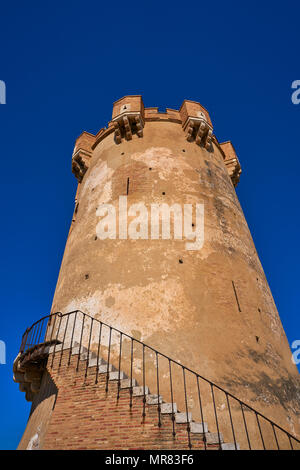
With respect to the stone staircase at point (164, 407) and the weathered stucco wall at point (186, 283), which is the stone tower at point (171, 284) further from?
the stone staircase at point (164, 407)

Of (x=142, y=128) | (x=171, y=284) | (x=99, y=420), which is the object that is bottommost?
(x=99, y=420)

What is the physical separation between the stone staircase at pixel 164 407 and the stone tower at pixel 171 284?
27cm

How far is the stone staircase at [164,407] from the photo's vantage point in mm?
5796

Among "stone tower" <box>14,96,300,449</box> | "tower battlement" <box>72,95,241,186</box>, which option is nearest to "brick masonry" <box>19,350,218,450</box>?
"stone tower" <box>14,96,300,449</box>

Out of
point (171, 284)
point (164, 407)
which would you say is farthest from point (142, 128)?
point (164, 407)

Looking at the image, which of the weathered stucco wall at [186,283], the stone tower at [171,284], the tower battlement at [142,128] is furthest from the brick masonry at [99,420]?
the tower battlement at [142,128]

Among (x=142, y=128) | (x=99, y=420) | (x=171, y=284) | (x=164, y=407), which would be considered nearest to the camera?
(x=164, y=407)

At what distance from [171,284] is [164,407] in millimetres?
4130

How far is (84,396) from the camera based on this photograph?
23.1 ft

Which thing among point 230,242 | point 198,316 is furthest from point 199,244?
point 198,316

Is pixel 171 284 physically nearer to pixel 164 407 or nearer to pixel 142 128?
pixel 164 407

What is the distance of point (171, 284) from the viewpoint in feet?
32.9
